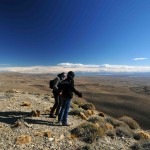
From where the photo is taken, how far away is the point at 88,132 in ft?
37.2

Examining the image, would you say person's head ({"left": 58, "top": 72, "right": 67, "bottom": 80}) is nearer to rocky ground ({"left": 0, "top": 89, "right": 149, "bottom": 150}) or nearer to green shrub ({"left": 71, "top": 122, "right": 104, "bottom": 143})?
rocky ground ({"left": 0, "top": 89, "right": 149, "bottom": 150})

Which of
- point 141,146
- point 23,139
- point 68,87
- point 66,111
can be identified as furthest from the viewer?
point 66,111

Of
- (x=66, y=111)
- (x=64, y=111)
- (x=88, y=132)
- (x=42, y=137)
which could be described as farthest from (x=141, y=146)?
(x=42, y=137)

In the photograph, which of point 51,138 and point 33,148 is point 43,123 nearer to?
point 51,138

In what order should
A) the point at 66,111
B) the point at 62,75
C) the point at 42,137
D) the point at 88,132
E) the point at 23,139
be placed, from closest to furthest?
1. the point at 23,139
2. the point at 42,137
3. the point at 88,132
4. the point at 66,111
5. the point at 62,75

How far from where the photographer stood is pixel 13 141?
998 centimetres

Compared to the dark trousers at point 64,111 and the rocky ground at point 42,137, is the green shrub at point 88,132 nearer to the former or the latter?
the rocky ground at point 42,137

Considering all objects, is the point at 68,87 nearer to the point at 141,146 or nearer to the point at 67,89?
the point at 67,89

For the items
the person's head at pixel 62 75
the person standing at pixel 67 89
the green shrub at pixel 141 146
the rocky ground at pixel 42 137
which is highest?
the person's head at pixel 62 75

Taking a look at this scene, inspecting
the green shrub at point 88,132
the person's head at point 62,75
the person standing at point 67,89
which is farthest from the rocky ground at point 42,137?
the person's head at point 62,75

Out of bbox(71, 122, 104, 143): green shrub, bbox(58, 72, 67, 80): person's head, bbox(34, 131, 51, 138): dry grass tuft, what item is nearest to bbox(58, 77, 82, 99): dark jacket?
bbox(58, 72, 67, 80): person's head

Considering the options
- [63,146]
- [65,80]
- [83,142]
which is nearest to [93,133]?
[83,142]

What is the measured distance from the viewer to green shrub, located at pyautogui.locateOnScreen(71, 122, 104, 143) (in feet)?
36.1

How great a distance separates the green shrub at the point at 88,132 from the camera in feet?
36.1
